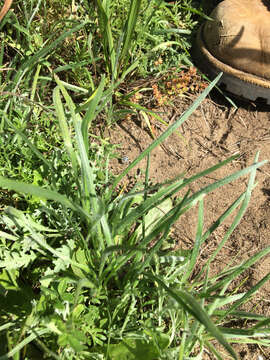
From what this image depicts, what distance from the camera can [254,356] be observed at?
1390 millimetres

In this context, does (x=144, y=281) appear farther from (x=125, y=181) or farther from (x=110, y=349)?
(x=125, y=181)

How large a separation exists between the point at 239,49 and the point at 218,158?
584mm

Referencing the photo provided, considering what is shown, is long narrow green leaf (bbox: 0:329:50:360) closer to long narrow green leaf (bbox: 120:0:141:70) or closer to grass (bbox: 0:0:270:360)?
grass (bbox: 0:0:270:360)

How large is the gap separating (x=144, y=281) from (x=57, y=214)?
35 cm

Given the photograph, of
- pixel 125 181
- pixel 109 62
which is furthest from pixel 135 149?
pixel 109 62

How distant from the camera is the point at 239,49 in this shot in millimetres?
1973

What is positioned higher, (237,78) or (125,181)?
(237,78)

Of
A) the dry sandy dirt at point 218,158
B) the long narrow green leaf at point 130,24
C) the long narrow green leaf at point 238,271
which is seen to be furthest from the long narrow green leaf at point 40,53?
the long narrow green leaf at point 238,271

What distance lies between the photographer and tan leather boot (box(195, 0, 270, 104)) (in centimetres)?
195

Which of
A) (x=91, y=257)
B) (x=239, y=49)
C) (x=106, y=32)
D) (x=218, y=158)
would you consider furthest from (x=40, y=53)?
(x=239, y=49)

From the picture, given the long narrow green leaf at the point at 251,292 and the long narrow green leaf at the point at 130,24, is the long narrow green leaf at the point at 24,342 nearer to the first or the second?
the long narrow green leaf at the point at 251,292

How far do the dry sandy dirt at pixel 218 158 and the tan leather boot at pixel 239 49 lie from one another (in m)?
0.10

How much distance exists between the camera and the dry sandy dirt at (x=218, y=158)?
159cm

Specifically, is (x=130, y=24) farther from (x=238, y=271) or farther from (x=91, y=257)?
(x=238, y=271)
